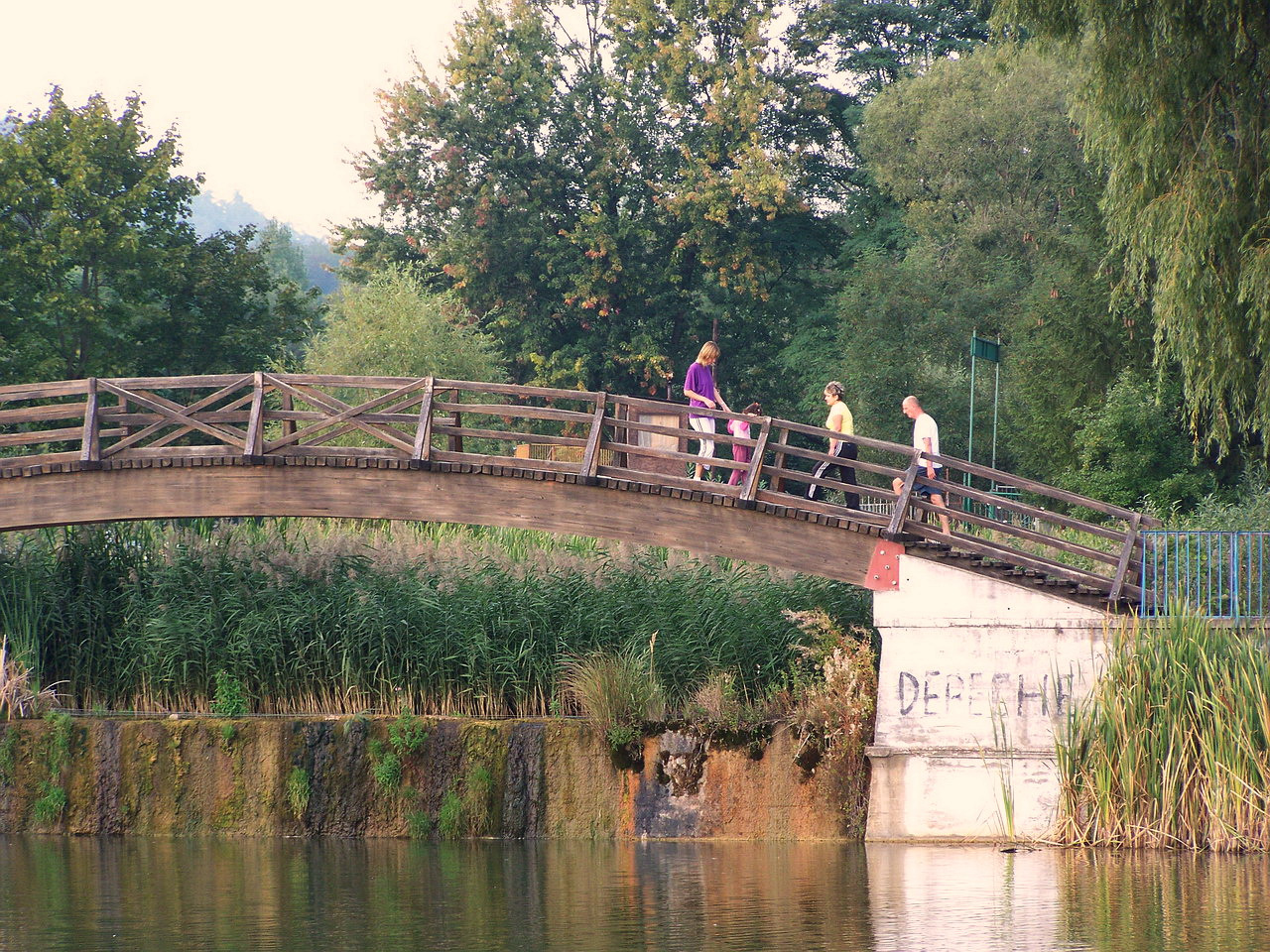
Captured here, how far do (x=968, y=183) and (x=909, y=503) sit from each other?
29.5 metres

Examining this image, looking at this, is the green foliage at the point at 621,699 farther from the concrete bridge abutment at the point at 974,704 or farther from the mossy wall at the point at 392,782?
the concrete bridge abutment at the point at 974,704

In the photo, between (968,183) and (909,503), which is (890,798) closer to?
(909,503)

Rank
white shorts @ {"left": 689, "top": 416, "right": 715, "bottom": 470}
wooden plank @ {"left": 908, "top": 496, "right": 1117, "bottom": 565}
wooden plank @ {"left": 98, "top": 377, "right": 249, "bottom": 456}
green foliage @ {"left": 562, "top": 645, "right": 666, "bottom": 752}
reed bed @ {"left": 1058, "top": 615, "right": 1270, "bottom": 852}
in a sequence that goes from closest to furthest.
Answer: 1. reed bed @ {"left": 1058, "top": 615, "right": 1270, "bottom": 852}
2. wooden plank @ {"left": 908, "top": 496, "right": 1117, "bottom": 565}
3. green foliage @ {"left": 562, "top": 645, "right": 666, "bottom": 752}
4. wooden plank @ {"left": 98, "top": 377, "right": 249, "bottom": 456}
5. white shorts @ {"left": 689, "top": 416, "right": 715, "bottom": 470}

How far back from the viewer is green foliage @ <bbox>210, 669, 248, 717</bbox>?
19359mm

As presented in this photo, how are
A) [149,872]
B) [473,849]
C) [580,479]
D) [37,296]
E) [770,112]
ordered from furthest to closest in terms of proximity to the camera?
[770,112] → [37,296] → [580,479] → [473,849] → [149,872]

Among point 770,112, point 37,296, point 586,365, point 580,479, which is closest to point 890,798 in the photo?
point 580,479

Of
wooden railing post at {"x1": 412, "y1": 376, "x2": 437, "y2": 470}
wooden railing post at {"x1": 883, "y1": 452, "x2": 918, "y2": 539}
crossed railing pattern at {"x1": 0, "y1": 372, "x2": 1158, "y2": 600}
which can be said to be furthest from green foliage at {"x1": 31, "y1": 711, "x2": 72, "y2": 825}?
wooden railing post at {"x1": 883, "y1": 452, "x2": 918, "y2": 539}

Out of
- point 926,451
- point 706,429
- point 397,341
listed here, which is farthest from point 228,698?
point 397,341

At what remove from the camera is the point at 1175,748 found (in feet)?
49.8

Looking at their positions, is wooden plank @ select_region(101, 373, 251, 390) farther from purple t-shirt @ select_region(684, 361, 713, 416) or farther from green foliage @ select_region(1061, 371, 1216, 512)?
green foliage @ select_region(1061, 371, 1216, 512)

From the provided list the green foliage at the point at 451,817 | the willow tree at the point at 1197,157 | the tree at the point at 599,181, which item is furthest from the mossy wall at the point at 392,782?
the tree at the point at 599,181

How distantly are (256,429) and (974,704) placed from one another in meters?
8.09

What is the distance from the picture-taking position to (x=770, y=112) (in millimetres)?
47969

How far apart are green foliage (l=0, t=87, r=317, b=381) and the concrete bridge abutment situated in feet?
68.2
